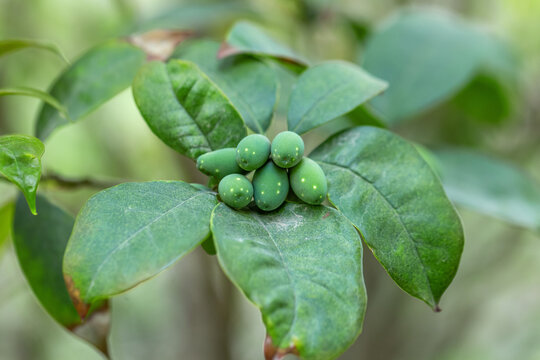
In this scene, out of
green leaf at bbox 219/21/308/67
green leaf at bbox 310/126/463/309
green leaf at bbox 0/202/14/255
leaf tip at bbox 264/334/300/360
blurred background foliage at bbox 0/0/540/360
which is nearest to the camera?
leaf tip at bbox 264/334/300/360

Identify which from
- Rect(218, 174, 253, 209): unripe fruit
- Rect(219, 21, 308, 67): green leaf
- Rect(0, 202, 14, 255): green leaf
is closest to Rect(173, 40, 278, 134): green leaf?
Rect(219, 21, 308, 67): green leaf

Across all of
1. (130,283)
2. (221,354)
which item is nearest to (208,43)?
(130,283)

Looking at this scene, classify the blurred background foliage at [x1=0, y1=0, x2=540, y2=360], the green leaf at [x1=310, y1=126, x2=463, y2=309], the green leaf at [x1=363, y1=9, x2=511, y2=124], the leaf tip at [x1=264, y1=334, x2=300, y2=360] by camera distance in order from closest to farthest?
the leaf tip at [x1=264, y1=334, x2=300, y2=360] < the green leaf at [x1=310, y1=126, x2=463, y2=309] < the green leaf at [x1=363, y1=9, x2=511, y2=124] < the blurred background foliage at [x1=0, y1=0, x2=540, y2=360]

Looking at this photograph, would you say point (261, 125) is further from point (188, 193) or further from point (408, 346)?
point (408, 346)

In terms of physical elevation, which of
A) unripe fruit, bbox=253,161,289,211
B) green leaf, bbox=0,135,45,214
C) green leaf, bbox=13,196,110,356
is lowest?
green leaf, bbox=13,196,110,356

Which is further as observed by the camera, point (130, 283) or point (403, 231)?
point (403, 231)

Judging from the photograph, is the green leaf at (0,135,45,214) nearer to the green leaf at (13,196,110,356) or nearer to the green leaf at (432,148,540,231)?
the green leaf at (13,196,110,356)
